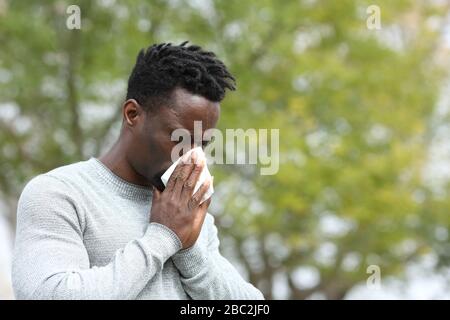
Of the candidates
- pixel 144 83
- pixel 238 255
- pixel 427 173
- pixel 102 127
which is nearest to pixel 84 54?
pixel 102 127

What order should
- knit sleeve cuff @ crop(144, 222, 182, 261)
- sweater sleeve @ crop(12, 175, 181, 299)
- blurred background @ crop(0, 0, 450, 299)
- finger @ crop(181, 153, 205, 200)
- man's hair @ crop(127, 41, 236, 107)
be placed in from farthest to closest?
blurred background @ crop(0, 0, 450, 299) → man's hair @ crop(127, 41, 236, 107) → finger @ crop(181, 153, 205, 200) → knit sleeve cuff @ crop(144, 222, 182, 261) → sweater sleeve @ crop(12, 175, 181, 299)

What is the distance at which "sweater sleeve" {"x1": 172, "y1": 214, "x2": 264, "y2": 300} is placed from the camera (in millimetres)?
2449

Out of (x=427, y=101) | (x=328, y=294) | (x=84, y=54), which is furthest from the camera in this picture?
(x=328, y=294)

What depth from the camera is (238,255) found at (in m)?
17.3

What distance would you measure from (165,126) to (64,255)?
477mm

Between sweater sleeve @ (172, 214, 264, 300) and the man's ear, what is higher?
the man's ear

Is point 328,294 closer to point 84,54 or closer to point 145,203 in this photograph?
point 84,54

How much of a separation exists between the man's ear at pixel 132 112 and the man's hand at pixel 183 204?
22cm

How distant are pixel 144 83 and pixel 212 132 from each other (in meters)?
0.25

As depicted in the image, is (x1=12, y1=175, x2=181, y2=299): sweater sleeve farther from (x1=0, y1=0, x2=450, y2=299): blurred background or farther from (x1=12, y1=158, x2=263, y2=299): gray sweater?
(x1=0, y1=0, x2=450, y2=299): blurred background

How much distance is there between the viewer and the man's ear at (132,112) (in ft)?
8.31

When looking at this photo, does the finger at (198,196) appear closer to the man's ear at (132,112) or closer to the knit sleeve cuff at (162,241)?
the knit sleeve cuff at (162,241)

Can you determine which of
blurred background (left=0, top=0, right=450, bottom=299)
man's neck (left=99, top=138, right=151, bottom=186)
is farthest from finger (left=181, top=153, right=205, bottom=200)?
blurred background (left=0, top=0, right=450, bottom=299)

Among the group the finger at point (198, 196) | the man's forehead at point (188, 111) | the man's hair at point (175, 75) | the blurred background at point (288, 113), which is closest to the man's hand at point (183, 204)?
the finger at point (198, 196)
